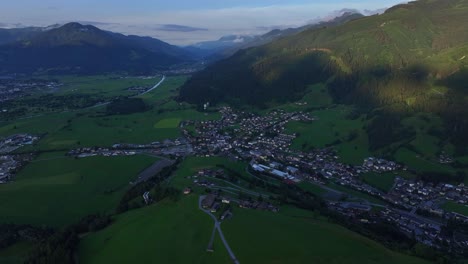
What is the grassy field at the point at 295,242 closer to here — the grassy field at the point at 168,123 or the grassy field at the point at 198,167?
the grassy field at the point at 198,167

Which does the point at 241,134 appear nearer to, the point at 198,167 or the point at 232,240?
the point at 198,167

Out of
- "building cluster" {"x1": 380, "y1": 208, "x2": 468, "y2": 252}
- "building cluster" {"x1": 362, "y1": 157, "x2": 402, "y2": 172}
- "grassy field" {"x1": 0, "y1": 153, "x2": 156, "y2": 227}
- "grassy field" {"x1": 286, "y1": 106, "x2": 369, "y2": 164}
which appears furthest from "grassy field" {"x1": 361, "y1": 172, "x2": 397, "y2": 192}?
"grassy field" {"x1": 0, "y1": 153, "x2": 156, "y2": 227}

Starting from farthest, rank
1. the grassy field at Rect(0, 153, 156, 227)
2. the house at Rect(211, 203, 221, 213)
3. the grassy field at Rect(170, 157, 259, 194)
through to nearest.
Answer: the grassy field at Rect(170, 157, 259, 194), the grassy field at Rect(0, 153, 156, 227), the house at Rect(211, 203, 221, 213)

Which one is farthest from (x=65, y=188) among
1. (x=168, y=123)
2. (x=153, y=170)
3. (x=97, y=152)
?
(x=168, y=123)

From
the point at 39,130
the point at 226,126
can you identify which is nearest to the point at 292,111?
the point at 226,126

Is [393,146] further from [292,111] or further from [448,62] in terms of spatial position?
[448,62]

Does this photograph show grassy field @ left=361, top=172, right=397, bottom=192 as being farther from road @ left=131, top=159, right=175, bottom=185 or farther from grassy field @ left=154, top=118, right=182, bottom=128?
grassy field @ left=154, top=118, right=182, bottom=128
